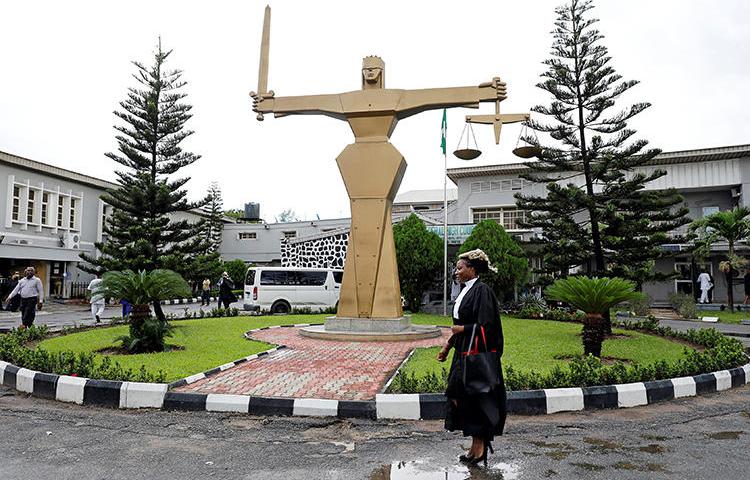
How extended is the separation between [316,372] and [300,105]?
6134mm

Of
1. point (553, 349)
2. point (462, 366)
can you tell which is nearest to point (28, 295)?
point (553, 349)

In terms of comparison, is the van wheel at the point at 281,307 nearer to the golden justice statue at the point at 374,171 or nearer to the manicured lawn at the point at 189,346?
the manicured lawn at the point at 189,346

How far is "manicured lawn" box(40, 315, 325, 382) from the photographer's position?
6.51 m

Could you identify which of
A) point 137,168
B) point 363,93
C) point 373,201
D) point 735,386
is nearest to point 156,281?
point 373,201

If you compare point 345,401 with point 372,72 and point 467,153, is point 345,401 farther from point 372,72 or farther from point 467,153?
point 467,153

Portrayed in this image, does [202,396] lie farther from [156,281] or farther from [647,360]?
[647,360]

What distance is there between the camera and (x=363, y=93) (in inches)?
409

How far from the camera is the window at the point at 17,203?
21141 mm

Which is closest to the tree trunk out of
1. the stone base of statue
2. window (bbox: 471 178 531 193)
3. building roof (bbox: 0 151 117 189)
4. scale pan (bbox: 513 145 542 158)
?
the stone base of statue

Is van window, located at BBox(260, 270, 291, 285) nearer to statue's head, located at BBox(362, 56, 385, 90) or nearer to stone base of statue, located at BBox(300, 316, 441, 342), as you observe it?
stone base of statue, located at BBox(300, 316, 441, 342)

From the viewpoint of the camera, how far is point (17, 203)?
21250 mm

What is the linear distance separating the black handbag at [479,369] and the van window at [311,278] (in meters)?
14.2

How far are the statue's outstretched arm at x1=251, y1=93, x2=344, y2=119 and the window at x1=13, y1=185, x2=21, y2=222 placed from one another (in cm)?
1537

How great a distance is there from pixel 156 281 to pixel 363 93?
516 centimetres
